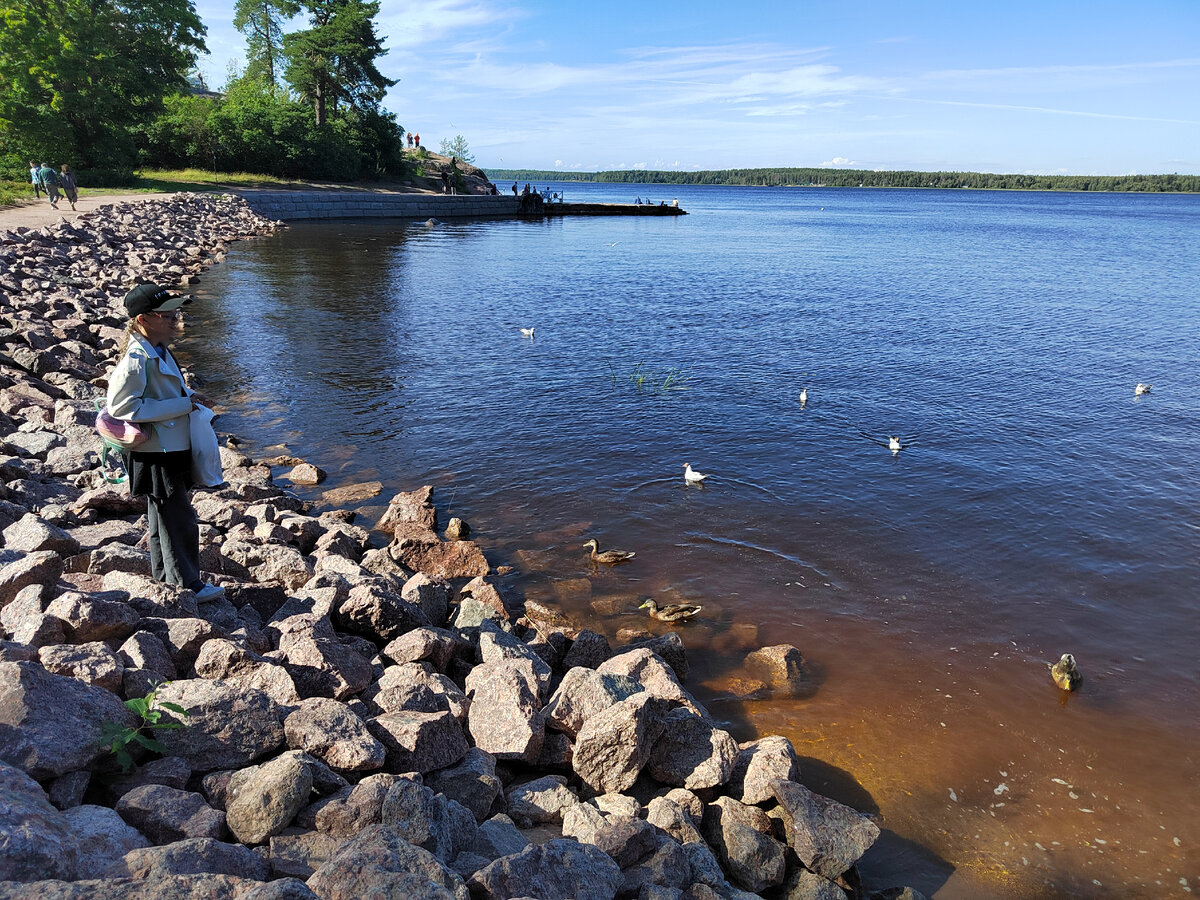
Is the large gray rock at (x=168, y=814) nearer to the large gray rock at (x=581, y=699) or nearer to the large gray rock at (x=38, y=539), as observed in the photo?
the large gray rock at (x=581, y=699)

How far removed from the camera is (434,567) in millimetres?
9484

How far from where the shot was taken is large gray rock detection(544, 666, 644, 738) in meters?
5.89

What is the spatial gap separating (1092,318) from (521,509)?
2542cm

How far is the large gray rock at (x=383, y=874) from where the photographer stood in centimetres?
318

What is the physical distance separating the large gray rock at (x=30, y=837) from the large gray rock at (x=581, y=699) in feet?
11.0

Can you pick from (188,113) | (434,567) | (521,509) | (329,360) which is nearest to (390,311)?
(329,360)

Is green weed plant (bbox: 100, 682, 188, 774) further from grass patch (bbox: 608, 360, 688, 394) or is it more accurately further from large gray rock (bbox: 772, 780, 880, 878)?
grass patch (bbox: 608, 360, 688, 394)

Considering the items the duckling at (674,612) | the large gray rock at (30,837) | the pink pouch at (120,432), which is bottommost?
the duckling at (674,612)

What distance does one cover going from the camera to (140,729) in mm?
4281

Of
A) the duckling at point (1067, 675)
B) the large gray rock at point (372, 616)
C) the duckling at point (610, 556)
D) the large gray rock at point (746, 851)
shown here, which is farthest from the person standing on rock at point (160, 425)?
the duckling at point (1067, 675)

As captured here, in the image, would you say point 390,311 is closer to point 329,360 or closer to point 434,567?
point 329,360

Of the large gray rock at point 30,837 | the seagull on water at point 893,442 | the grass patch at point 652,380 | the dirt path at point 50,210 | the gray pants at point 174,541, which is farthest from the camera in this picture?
the dirt path at point 50,210

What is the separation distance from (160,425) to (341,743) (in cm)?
302

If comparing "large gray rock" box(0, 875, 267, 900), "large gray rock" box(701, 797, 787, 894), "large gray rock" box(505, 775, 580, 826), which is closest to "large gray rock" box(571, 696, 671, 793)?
"large gray rock" box(505, 775, 580, 826)
